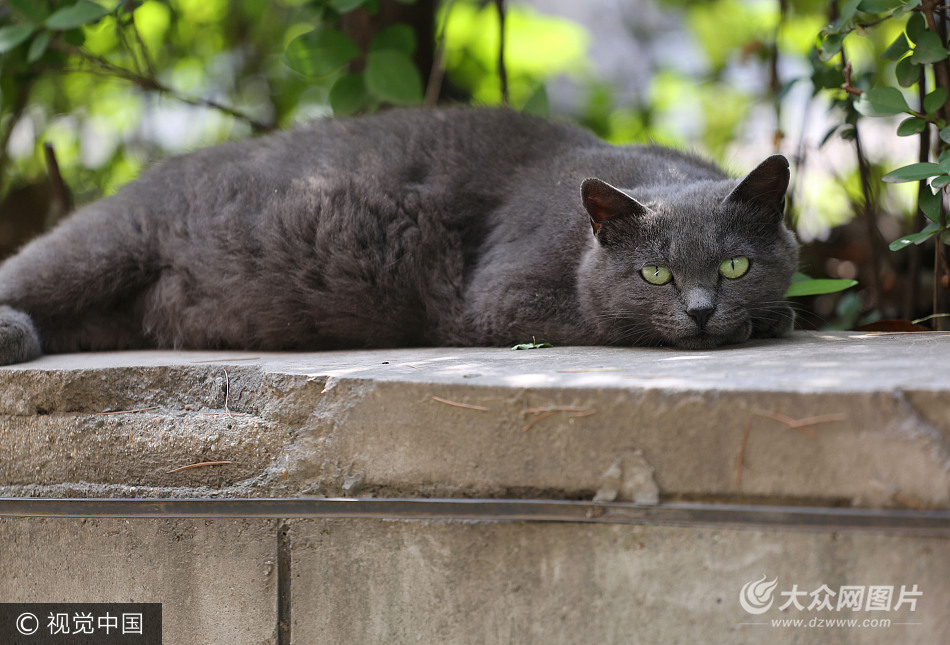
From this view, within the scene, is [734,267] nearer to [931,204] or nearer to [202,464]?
[931,204]

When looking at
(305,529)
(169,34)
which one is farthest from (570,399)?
(169,34)

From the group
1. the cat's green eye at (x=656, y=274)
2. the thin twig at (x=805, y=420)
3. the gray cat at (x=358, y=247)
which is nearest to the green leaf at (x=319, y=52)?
the gray cat at (x=358, y=247)

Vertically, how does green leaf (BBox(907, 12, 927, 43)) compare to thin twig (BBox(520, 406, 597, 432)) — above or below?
above

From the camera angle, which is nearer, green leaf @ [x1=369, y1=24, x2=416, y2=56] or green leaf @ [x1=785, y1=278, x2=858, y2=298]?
green leaf @ [x1=785, y1=278, x2=858, y2=298]

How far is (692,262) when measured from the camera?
214 cm

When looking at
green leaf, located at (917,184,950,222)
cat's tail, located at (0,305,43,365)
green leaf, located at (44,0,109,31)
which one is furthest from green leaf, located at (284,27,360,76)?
green leaf, located at (917,184,950,222)

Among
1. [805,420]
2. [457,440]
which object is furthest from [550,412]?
[805,420]

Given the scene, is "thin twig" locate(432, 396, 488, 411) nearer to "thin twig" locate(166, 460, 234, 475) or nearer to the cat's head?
"thin twig" locate(166, 460, 234, 475)

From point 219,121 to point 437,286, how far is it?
11.0 feet

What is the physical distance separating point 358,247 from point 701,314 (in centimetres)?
110

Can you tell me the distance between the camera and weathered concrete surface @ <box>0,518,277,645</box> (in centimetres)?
177

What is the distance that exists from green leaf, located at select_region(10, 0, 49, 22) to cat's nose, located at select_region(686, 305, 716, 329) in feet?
8.92

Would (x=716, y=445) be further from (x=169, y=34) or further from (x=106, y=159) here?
(x=106, y=159)

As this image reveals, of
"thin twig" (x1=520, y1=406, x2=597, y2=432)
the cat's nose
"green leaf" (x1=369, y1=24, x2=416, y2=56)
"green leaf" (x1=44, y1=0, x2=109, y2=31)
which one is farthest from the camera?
"green leaf" (x1=369, y1=24, x2=416, y2=56)
